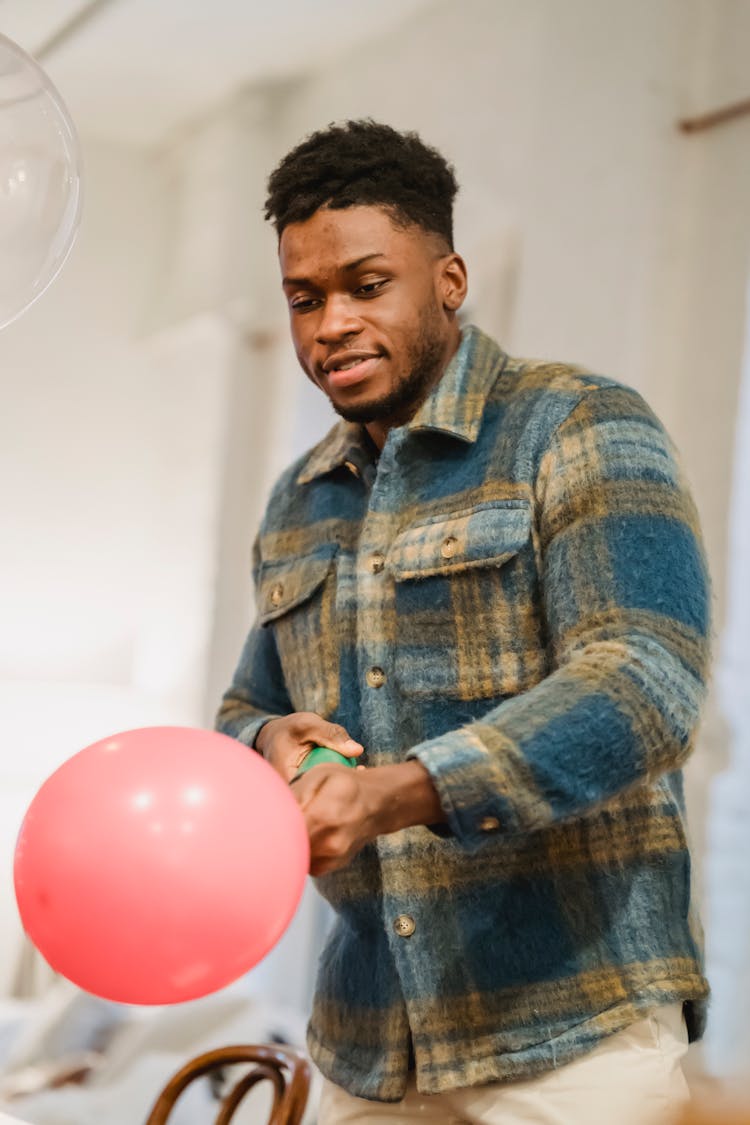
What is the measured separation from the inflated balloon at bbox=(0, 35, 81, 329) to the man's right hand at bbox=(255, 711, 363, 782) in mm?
576

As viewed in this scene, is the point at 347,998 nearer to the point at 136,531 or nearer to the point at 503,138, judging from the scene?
the point at 503,138

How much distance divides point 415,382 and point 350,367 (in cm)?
8

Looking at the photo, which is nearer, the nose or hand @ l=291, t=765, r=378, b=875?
hand @ l=291, t=765, r=378, b=875

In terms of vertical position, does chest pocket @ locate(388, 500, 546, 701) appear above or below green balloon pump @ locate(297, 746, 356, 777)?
above

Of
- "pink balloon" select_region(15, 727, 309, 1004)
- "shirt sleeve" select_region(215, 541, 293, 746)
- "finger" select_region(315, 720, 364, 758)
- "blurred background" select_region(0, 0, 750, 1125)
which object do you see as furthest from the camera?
"blurred background" select_region(0, 0, 750, 1125)

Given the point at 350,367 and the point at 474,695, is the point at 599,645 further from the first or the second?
the point at 350,367

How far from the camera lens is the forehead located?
1.32 m

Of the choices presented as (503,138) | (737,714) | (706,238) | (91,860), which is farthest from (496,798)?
(503,138)

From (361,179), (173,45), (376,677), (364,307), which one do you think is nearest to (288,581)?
(376,677)

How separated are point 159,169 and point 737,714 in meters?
2.98

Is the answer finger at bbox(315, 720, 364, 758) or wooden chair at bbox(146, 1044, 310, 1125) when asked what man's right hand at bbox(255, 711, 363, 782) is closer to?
finger at bbox(315, 720, 364, 758)

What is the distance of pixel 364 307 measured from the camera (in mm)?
1327

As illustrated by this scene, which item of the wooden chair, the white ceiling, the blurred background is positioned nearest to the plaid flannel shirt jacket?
the wooden chair

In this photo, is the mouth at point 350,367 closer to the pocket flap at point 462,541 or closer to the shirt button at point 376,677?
the pocket flap at point 462,541
